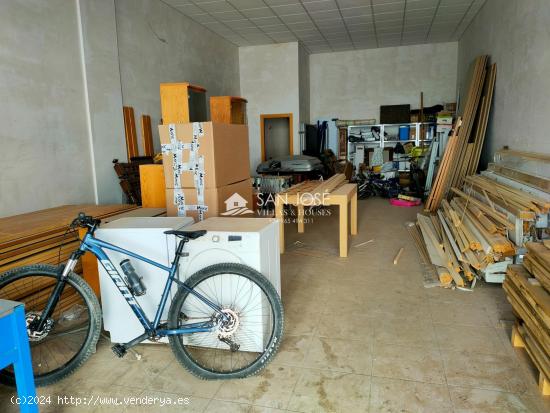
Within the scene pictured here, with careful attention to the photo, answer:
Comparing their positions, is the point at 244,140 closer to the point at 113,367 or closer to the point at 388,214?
the point at 113,367

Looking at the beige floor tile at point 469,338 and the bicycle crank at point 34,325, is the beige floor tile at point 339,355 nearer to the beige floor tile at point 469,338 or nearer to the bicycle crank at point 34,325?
the beige floor tile at point 469,338

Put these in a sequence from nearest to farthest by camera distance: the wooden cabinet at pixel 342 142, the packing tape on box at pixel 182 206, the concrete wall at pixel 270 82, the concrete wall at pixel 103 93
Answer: the packing tape on box at pixel 182 206 → the concrete wall at pixel 103 93 → the concrete wall at pixel 270 82 → the wooden cabinet at pixel 342 142

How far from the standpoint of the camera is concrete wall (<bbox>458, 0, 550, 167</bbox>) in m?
3.94

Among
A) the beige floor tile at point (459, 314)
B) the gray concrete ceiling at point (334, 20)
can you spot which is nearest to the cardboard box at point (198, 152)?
the beige floor tile at point (459, 314)

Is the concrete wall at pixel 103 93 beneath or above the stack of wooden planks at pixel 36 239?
above

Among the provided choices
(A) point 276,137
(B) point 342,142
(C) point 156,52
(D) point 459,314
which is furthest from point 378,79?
(D) point 459,314

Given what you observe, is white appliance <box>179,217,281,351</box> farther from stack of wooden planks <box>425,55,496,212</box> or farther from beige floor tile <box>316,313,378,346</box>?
stack of wooden planks <box>425,55,496,212</box>

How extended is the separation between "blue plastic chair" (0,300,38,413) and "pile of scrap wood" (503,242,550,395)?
2.30 m

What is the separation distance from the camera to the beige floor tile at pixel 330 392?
193cm

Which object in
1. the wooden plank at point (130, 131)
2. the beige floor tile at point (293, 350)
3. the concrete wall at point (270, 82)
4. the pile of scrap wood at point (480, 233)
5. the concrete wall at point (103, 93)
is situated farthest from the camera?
the concrete wall at point (270, 82)

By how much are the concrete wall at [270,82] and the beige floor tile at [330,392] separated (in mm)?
7122

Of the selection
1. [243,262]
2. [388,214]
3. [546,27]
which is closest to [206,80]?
[388,214]

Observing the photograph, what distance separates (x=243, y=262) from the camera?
230 centimetres

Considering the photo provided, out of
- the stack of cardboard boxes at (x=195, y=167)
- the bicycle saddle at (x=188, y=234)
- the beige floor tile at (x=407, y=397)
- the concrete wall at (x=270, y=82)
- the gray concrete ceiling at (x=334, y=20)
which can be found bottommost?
the beige floor tile at (x=407, y=397)
